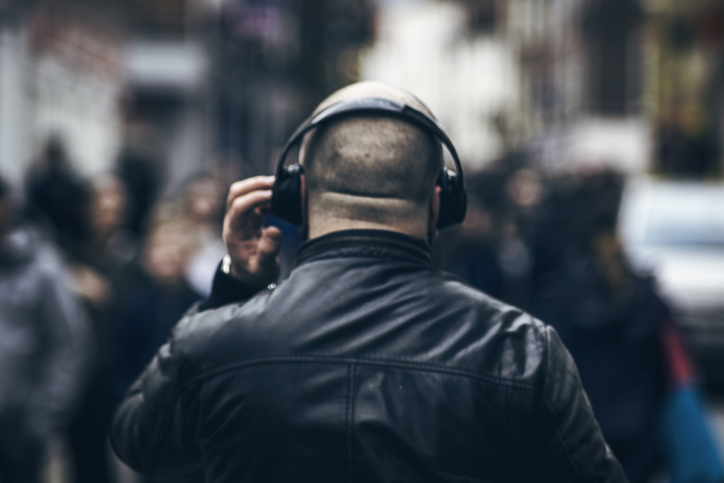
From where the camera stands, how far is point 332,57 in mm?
25906

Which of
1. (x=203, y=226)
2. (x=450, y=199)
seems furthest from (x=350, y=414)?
(x=203, y=226)

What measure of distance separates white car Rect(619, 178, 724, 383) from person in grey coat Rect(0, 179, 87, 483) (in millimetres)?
5027

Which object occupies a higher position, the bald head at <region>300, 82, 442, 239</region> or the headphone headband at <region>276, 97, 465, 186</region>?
the headphone headband at <region>276, 97, 465, 186</region>

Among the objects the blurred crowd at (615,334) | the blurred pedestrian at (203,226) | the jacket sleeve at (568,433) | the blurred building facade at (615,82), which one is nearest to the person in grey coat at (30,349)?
the blurred pedestrian at (203,226)

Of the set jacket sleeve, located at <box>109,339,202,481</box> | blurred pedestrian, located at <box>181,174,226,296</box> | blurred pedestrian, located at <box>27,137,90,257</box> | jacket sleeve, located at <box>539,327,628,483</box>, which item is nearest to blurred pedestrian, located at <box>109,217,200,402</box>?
blurred pedestrian, located at <box>181,174,226,296</box>

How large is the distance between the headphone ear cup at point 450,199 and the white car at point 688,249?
21.0 feet

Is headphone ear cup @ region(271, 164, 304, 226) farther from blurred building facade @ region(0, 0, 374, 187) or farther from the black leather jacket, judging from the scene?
blurred building facade @ region(0, 0, 374, 187)

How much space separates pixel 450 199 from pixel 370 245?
0.27m

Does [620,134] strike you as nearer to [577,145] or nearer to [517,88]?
[577,145]

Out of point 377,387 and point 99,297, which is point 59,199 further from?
point 377,387

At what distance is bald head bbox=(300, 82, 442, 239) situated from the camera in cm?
189

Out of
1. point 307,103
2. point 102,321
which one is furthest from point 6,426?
point 307,103

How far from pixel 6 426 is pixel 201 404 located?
11.6 ft

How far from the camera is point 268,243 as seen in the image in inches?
77.6
